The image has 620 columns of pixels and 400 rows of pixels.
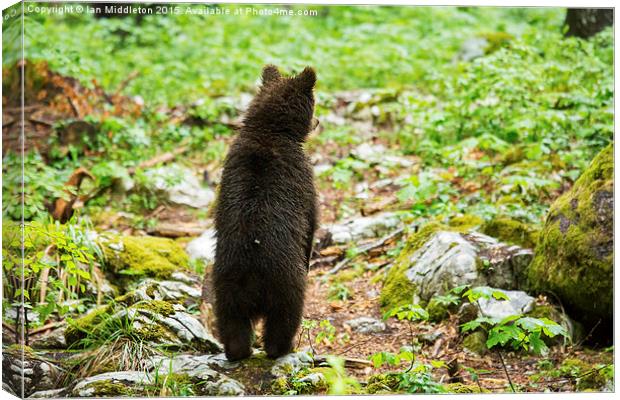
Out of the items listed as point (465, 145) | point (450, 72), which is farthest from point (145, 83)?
point (465, 145)

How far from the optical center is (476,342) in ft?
18.8

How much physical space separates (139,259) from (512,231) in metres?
3.43

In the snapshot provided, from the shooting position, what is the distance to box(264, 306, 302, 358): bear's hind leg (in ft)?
17.1

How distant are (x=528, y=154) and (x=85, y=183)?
17.1 feet

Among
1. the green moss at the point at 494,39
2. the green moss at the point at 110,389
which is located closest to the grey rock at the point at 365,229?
the green moss at the point at 110,389

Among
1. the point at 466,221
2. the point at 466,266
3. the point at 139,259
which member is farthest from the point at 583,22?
the point at 139,259

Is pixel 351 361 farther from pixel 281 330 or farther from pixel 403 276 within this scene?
pixel 403 276

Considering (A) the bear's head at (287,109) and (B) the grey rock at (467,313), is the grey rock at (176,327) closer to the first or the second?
(A) the bear's head at (287,109)

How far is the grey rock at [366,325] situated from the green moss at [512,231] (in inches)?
59.7

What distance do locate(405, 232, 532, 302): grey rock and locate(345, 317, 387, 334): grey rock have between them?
1.53ft

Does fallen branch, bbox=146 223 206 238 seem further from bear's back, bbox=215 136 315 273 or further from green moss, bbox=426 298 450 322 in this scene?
green moss, bbox=426 298 450 322

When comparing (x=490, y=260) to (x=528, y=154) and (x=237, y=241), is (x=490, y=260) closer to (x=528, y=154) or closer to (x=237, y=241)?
(x=528, y=154)

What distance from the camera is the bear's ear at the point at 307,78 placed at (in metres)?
5.48

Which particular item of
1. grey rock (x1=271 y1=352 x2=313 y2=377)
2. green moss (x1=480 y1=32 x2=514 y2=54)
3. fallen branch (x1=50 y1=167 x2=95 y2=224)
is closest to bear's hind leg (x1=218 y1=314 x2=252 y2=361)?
grey rock (x1=271 y1=352 x2=313 y2=377)
